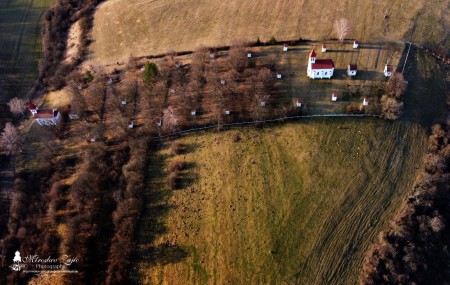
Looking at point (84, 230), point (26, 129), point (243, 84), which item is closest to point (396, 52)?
point (243, 84)

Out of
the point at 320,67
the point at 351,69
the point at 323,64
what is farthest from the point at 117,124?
the point at 351,69

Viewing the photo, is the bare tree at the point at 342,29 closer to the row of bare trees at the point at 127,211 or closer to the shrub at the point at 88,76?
the row of bare trees at the point at 127,211

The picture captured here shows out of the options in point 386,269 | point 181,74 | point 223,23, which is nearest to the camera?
point 386,269

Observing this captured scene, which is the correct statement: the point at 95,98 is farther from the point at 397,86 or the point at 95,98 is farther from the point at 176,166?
the point at 397,86

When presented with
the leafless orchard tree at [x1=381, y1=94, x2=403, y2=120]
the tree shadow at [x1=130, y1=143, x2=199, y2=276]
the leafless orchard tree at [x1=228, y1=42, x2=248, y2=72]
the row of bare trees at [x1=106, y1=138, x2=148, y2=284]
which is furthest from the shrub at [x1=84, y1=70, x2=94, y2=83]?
the leafless orchard tree at [x1=381, y1=94, x2=403, y2=120]

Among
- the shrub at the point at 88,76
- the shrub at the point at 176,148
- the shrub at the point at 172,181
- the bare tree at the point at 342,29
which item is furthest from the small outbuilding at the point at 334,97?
the shrub at the point at 88,76

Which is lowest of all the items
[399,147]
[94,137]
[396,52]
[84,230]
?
[84,230]

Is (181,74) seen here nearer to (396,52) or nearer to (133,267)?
(133,267)
